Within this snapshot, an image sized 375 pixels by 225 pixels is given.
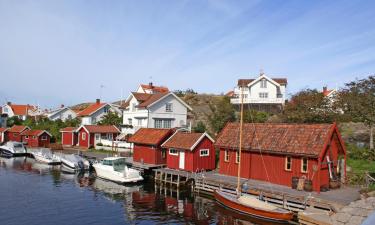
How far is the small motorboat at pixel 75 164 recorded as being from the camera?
155 feet

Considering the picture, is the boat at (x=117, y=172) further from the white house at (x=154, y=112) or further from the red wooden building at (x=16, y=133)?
the red wooden building at (x=16, y=133)

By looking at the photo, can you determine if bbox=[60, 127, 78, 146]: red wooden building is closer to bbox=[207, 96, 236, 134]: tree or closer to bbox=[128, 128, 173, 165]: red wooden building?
bbox=[128, 128, 173, 165]: red wooden building

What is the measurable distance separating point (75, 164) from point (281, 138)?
27714 millimetres

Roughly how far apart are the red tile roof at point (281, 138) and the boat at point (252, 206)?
508 cm

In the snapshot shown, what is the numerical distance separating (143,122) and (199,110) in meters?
20.8

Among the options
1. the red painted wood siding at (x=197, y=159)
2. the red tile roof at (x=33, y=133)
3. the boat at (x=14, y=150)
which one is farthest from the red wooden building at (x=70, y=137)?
the red painted wood siding at (x=197, y=159)

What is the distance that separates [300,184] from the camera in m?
29.3

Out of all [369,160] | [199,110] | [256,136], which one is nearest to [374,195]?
[256,136]

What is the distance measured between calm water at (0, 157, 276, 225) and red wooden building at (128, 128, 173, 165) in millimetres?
3650

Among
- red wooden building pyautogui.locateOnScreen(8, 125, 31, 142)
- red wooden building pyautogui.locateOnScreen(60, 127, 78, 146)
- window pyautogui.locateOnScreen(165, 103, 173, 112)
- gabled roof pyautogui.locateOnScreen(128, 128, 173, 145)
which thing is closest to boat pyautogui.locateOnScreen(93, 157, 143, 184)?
gabled roof pyautogui.locateOnScreen(128, 128, 173, 145)

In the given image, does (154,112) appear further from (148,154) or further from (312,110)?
(312,110)

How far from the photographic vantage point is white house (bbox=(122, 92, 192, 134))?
2301 inches

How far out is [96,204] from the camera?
1200 inches

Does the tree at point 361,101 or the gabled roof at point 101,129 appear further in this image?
the gabled roof at point 101,129
